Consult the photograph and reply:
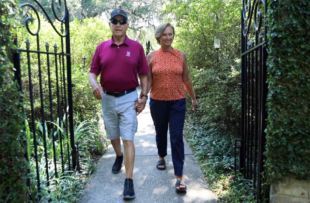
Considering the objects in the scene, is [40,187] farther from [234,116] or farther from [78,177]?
[234,116]

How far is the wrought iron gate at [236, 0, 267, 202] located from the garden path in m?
0.57

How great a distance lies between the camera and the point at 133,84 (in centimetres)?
338

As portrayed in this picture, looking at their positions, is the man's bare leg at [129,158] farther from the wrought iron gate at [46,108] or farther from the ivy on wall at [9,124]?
the ivy on wall at [9,124]

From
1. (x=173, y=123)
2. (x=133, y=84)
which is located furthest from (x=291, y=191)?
(x=133, y=84)

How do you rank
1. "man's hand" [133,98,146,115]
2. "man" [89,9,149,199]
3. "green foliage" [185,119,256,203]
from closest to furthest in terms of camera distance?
"green foliage" [185,119,256,203]
"man" [89,9,149,199]
"man's hand" [133,98,146,115]

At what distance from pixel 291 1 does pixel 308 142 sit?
43.4 inches

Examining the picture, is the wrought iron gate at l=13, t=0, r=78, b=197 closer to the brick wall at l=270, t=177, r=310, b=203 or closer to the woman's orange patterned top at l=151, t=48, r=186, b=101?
the woman's orange patterned top at l=151, t=48, r=186, b=101

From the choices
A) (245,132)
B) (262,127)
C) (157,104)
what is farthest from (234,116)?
(262,127)

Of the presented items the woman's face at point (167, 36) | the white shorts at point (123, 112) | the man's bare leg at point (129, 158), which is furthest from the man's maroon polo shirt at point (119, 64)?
the man's bare leg at point (129, 158)

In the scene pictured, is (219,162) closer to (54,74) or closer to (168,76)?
(168,76)

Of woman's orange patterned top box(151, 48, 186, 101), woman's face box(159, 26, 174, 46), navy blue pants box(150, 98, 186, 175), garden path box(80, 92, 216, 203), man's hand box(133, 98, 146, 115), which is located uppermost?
woman's face box(159, 26, 174, 46)

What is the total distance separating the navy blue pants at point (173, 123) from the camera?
3314 mm

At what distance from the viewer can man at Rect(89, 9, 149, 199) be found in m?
3.27

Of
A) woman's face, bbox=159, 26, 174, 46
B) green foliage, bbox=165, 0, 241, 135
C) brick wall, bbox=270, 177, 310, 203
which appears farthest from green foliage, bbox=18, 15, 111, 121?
brick wall, bbox=270, 177, 310, 203
